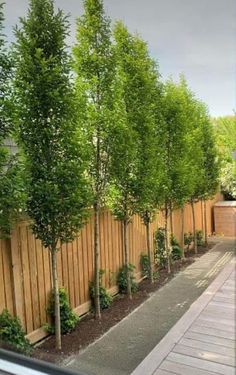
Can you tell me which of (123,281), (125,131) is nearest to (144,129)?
(125,131)

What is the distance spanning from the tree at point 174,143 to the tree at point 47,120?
7.69ft

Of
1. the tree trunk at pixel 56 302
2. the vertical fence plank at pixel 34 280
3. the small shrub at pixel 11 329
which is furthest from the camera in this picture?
the vertical fence plank at pixel 34 280

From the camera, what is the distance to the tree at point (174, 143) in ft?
16.0

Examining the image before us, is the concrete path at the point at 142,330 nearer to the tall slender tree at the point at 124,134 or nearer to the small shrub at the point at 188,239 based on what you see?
the tall slender tree at the point at 124,134

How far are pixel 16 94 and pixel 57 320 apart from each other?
1763 millimetres

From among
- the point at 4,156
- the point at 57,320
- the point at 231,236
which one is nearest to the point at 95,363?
the point at 57,320

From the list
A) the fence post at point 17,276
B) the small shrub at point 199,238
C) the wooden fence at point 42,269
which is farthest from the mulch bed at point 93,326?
the small shrub at point 199,238

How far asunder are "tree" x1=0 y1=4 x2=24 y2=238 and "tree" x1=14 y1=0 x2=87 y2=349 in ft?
0.79

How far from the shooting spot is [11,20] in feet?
7.93

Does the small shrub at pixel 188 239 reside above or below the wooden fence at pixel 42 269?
below

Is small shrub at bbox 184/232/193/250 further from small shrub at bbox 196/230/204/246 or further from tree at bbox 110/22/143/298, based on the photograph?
tree at bbox 110/22/143/298

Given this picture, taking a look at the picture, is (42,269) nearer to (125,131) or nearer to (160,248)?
(125,131)

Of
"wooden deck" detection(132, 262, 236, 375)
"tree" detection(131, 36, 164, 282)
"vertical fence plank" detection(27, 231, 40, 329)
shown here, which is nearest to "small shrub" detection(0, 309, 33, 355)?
"vertical fence plank" detection(27, 231, 40, 329)

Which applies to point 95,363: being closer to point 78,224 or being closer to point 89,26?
point 78,224
